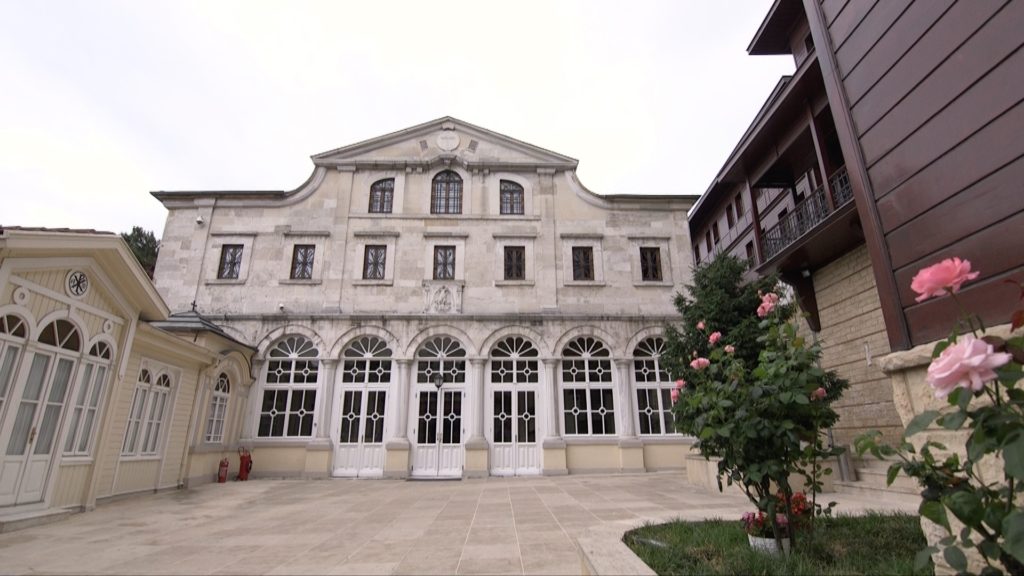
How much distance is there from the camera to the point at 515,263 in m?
14.6

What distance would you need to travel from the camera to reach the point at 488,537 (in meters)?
5.48

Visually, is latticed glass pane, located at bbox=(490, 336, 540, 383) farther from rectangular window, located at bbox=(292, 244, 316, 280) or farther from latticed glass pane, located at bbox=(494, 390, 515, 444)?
rectangular window, located at bbox=(292, 244, 316, 280)

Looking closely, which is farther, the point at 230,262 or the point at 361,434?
the point at 230,262

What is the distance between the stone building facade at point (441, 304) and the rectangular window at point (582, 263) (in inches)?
1.8

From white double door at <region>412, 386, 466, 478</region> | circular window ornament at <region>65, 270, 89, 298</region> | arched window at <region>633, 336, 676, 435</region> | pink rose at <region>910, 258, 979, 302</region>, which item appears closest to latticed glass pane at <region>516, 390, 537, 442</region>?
white double door at <region>412, 386, 466, 478</region>

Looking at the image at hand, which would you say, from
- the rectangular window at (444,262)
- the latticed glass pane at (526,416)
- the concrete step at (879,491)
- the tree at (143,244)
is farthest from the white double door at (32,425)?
the tree at (143,244)

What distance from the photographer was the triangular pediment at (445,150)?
15375 mm

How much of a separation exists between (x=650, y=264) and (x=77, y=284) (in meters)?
13.5

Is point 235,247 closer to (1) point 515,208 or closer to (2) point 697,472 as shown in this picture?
(1) point 515,208

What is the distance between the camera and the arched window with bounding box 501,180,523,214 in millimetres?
15359

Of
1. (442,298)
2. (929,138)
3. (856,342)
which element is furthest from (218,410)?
(856,342)

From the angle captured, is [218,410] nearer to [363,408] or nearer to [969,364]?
[363,408]

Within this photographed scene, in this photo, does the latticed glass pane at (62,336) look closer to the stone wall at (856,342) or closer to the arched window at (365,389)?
the arched window at (365,389)

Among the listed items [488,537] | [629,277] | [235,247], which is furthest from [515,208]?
[488,537]
